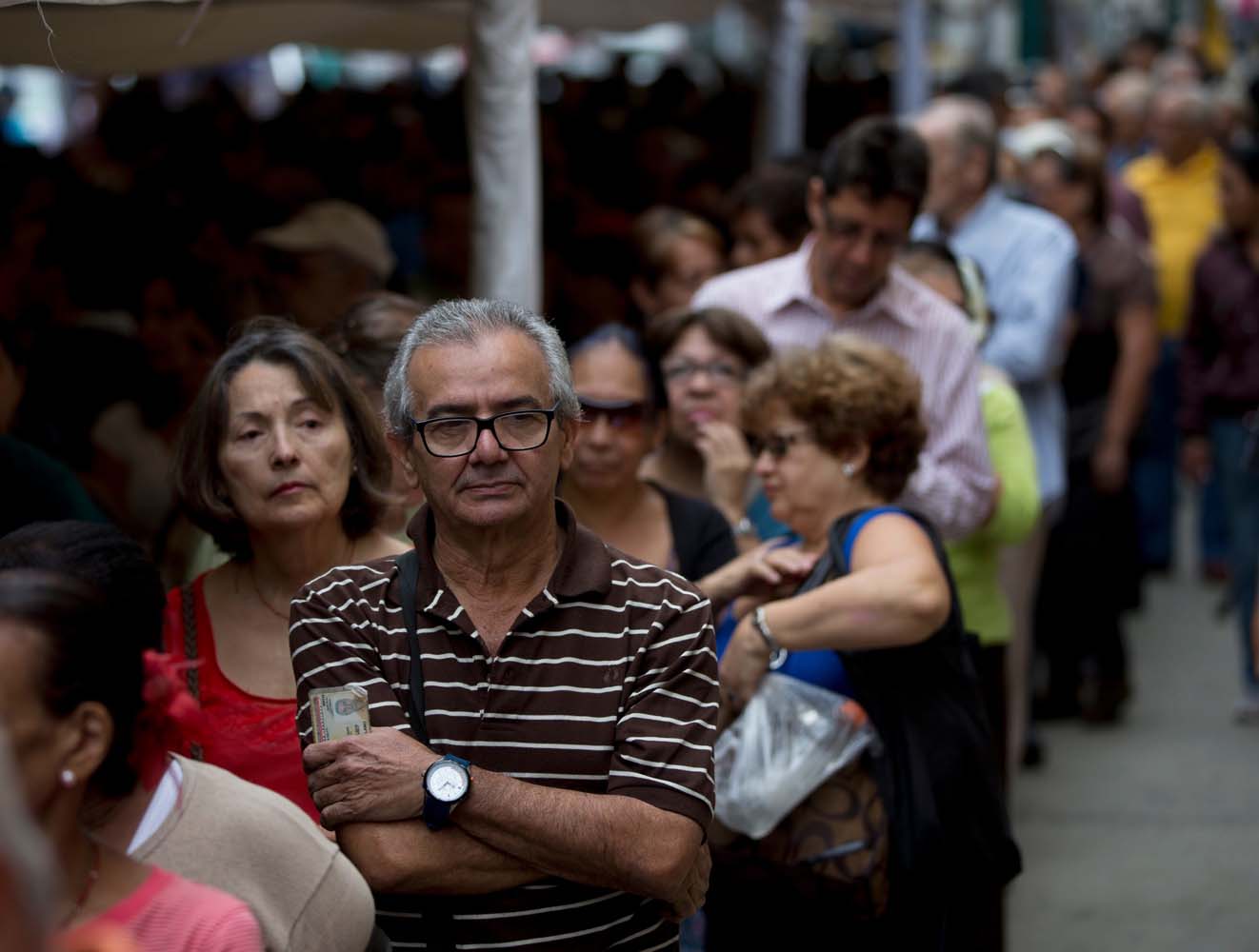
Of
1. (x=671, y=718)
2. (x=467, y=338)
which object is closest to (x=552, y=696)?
(x=671, y=718)

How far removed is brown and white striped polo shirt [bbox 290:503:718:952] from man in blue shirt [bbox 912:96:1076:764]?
3.66 metres

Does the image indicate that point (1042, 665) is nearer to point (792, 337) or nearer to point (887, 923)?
point (792, 337)

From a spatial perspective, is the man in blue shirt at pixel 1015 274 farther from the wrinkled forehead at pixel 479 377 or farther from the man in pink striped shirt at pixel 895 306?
the wrinkled forehead at pixel 479 377

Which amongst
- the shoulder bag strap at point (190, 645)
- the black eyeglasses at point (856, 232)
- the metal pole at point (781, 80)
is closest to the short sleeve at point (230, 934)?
the shoulder bag strap at point (190, 645)

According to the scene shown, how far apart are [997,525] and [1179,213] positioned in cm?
655

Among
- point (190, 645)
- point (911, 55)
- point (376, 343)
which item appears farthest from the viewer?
point (911, 55)

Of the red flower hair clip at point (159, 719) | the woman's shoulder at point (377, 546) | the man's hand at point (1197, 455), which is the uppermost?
the man's hand at point (1197, 455)

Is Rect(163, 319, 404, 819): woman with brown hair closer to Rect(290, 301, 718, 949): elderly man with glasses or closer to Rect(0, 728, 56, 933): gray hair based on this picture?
Rect(290, 301, 718, 949): elderly man with glasses

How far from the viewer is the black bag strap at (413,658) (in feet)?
8.49

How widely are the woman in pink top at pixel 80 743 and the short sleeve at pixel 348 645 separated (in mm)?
505

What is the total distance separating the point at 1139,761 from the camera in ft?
23.7

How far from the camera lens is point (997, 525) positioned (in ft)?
15.7

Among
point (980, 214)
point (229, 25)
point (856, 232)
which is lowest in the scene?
point (856, 232)

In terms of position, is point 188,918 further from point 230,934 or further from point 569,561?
point 569,561
